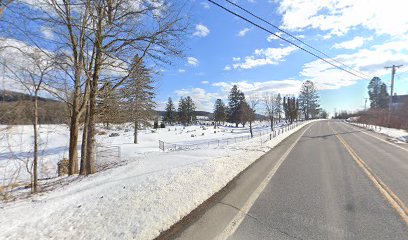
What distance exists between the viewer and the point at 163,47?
446 inches

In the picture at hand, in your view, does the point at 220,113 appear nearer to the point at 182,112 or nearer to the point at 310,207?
the point at 182,112

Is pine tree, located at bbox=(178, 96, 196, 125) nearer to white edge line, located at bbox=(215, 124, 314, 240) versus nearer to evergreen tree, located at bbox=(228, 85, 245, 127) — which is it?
evergreen tree, located at bbox=(228, 85, 245, 127)

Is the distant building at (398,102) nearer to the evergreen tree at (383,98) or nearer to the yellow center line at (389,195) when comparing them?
the evergreen tree at (383,98)

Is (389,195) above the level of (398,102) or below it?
below

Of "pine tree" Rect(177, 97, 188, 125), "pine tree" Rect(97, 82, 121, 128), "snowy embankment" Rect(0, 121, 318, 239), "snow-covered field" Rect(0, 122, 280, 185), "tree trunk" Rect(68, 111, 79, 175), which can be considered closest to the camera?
"snowy embankment" Rect(0, 121, 318, 239)

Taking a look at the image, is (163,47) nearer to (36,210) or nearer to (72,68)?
(72,68)

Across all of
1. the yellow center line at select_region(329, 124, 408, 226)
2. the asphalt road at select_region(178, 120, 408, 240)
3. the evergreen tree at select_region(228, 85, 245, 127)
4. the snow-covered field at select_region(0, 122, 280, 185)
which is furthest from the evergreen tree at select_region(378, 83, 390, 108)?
the asphalt road at select_region(178, 120, 408, 240)

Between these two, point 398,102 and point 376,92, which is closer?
point 398,102

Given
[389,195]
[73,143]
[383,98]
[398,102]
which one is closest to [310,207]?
[389,195]

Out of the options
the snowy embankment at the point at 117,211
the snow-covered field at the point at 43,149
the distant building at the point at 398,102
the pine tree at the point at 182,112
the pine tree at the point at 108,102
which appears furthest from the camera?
the pine tree at the point at 182,112

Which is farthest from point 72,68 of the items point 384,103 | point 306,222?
point 384,103

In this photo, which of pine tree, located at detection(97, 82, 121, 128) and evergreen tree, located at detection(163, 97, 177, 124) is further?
evergreen tree, located at detection(163, 97, 177, 124)

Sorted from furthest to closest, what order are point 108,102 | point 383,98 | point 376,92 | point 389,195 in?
point 376,92 < point 383,98 < point 108,102 < point 389,195

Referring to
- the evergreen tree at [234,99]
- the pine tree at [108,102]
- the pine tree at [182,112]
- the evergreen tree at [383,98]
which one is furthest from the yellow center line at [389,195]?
the evergreen tree at [383,98]
